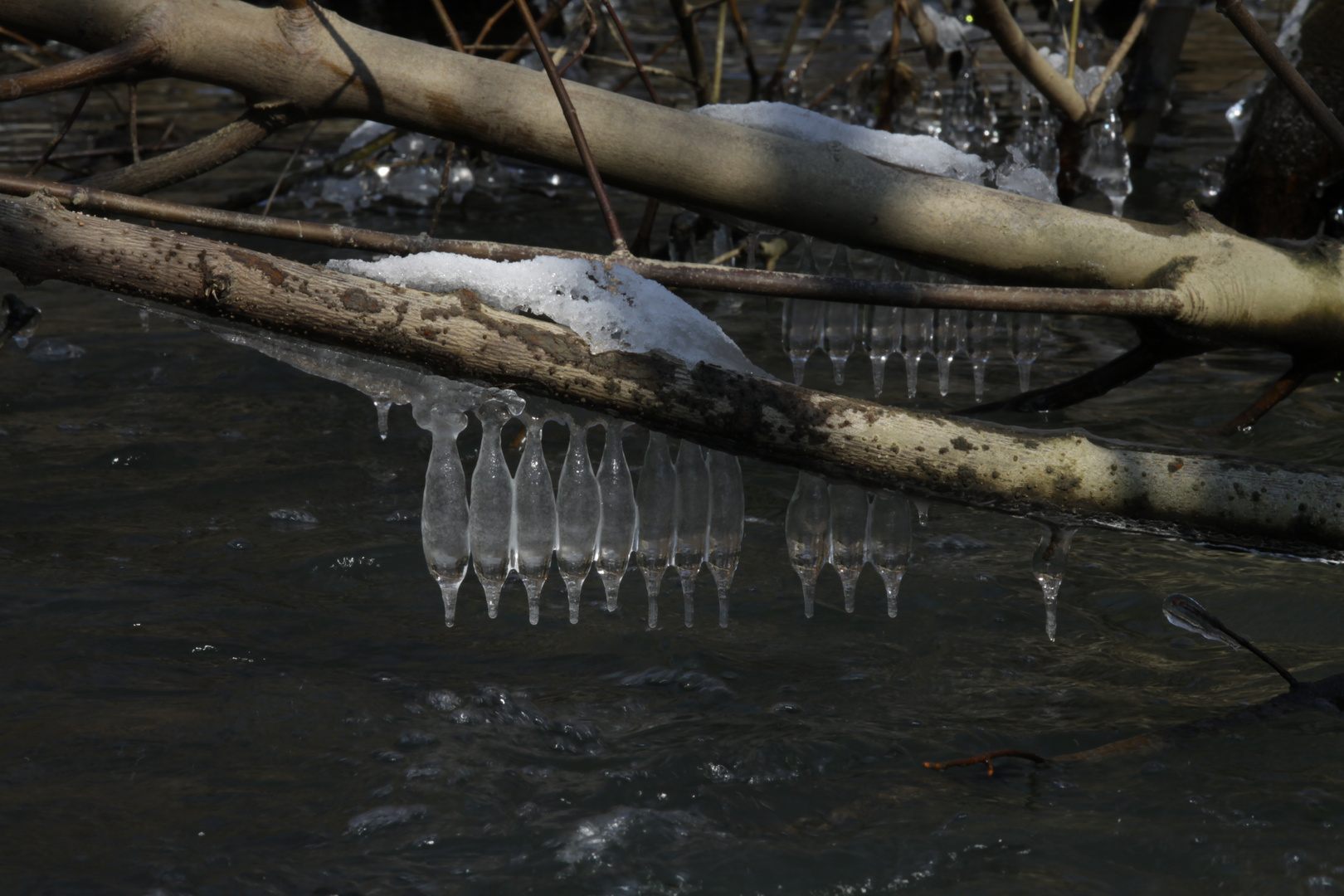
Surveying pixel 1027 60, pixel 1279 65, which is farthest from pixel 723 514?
pixel 1027 60

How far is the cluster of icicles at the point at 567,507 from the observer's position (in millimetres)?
2225

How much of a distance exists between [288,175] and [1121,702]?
18.4 feet

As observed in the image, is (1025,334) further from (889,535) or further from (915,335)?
(889,535)

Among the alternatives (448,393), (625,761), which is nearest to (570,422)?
(448,393)

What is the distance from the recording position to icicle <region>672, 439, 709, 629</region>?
228 cm

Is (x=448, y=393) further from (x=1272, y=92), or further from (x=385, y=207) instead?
(x=385, y=207)

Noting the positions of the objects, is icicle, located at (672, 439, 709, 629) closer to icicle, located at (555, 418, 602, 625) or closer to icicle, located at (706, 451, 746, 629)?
icicle, located at (706, 451, 746, 629)

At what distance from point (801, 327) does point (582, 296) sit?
56.4 inches

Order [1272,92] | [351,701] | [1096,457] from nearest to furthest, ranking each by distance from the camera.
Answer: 1. [1096,457]
2. [351,701]
3. [1272,92]

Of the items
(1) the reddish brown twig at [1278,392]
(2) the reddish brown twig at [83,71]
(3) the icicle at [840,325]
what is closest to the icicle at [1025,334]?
(3) the icicle at [840,325]

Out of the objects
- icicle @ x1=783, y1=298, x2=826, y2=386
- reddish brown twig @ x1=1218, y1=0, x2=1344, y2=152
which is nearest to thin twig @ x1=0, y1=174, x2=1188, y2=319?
reddish brown twig @ x1=1218, y1=0, x2=1344, y2=152

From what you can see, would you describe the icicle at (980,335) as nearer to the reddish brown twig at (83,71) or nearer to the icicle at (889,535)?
the icicle at (889,535)

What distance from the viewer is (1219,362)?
4.87 m

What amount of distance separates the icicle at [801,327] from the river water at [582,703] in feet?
1.81
